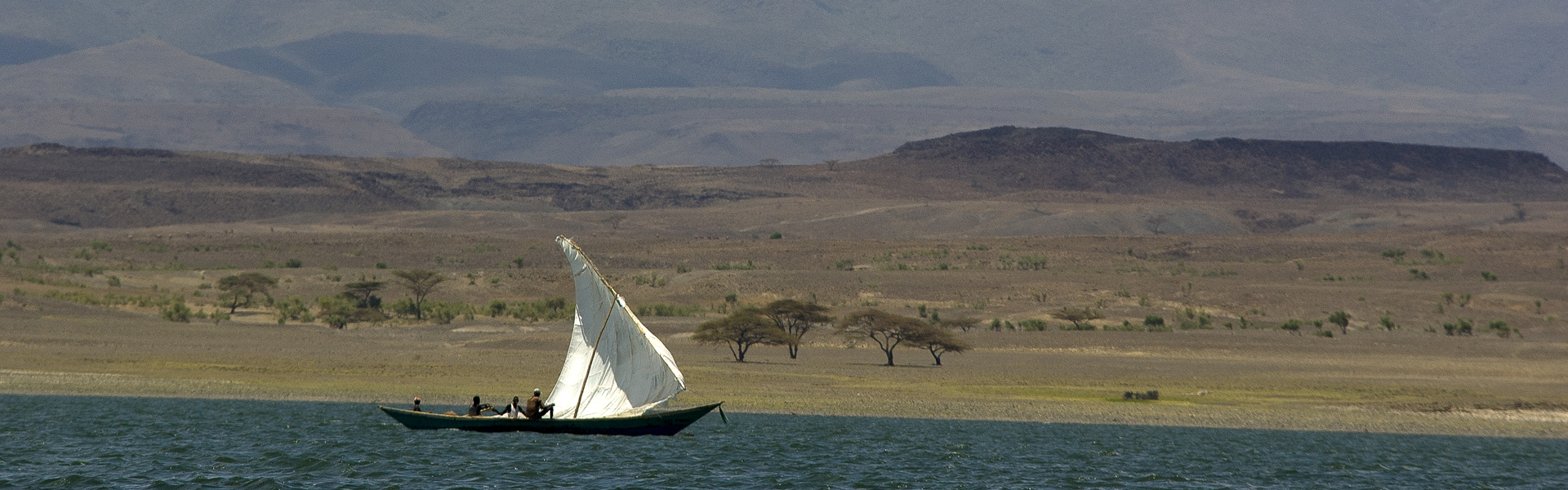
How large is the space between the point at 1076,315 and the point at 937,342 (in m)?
A: 16.1

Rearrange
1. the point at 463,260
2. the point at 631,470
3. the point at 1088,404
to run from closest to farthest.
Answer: the point at 631,470 < the point at 1088,404 < the point at 463,260

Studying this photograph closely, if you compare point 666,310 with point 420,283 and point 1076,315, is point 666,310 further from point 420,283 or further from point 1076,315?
point 1076,315

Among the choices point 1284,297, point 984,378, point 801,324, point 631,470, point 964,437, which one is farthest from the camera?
point 1284,297

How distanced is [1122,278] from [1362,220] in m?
85.8

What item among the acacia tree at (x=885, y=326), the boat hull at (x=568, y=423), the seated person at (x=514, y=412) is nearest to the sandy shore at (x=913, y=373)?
the acacia tree at (x=885, y=326)

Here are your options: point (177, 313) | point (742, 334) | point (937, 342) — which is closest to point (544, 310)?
point (177, 313)

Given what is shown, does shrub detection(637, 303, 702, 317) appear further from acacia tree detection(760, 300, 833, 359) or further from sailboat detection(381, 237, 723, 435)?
sailboat detection(381, 237, 723, 435)

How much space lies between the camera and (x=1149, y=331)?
57906mm

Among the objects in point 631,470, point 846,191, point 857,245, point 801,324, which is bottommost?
point 631,470

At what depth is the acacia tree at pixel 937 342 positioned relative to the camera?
47625 mm

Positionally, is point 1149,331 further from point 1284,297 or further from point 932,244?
point 932,244

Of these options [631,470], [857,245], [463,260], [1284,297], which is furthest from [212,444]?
[857,245]

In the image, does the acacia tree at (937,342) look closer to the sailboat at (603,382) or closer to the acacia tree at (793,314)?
the acacia tree at (793,314)

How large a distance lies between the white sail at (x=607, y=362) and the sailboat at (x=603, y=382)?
1 cm
